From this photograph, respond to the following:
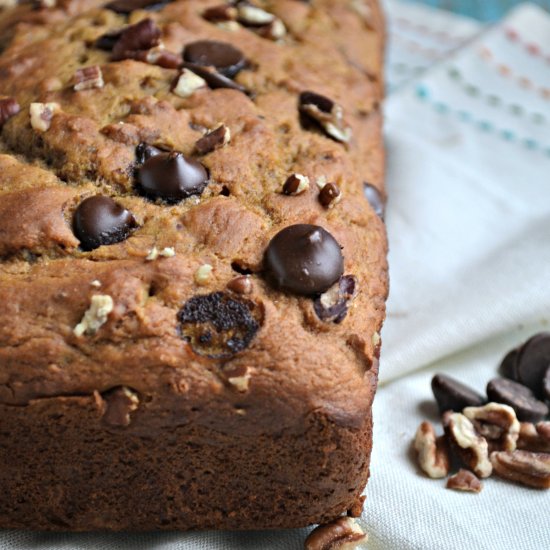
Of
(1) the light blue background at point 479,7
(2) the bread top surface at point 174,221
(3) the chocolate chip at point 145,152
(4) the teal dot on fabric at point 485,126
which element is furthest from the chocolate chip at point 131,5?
(1) the light blue background at point 479,7

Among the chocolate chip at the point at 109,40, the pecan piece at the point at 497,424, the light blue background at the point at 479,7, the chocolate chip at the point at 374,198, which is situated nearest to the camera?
the pecan piece at the point at 497,424

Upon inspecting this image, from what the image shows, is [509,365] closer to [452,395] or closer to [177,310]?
[452,395]

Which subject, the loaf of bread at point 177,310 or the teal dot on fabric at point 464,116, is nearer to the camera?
the loaf of bread at point 177,310

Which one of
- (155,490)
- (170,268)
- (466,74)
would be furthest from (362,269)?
(466,74)

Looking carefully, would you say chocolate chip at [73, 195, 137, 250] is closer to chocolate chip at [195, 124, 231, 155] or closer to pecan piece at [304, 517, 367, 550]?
chocolate chip at [195, 124, 231, 155]

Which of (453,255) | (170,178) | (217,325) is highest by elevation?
(170,178)

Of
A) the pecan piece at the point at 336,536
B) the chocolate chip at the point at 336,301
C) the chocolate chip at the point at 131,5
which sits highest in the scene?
the chocolate chip at the point at 131,5

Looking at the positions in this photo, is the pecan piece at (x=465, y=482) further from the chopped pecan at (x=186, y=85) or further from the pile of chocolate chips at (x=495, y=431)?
the chopped pecan at (x=186, y=85)

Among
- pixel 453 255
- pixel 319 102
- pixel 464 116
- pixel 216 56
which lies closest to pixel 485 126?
pixel 464 116
